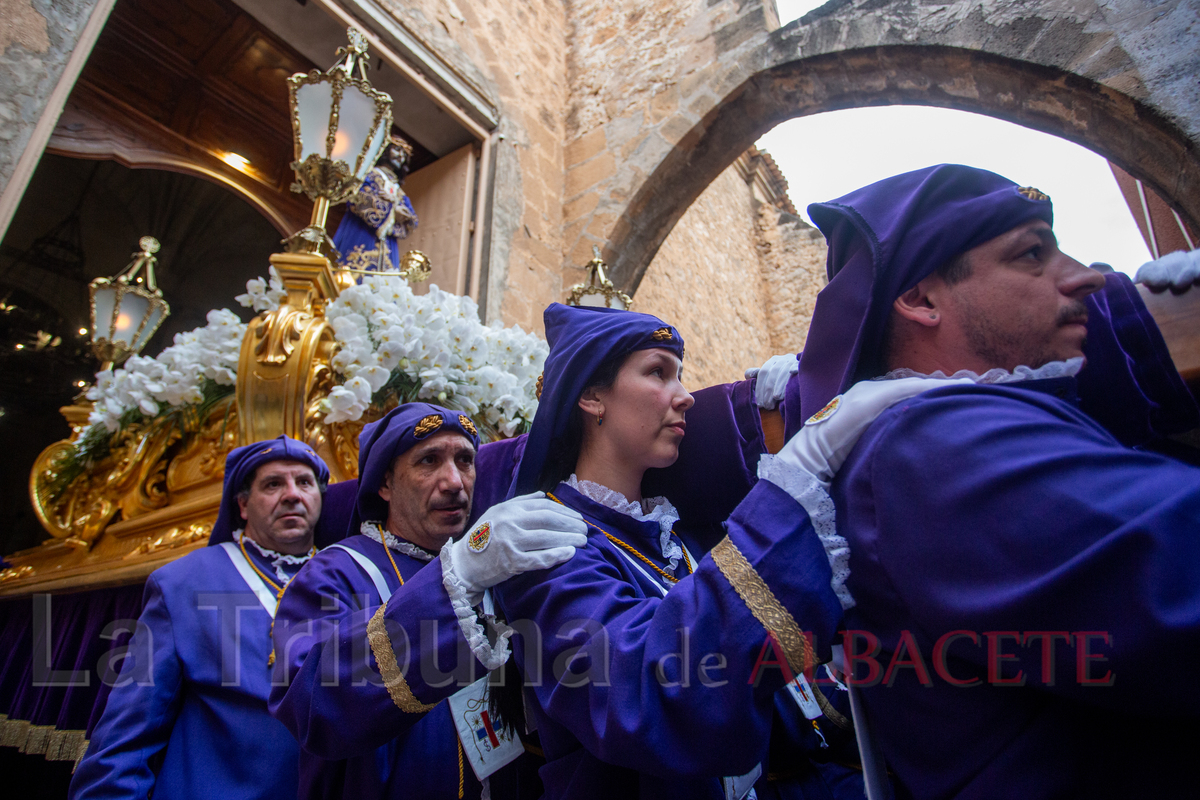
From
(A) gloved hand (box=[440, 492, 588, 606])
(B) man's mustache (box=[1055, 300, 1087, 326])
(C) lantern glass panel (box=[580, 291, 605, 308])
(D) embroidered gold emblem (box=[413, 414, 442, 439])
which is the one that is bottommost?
(A) gloved hand (box=[440, 492, 588, 606])

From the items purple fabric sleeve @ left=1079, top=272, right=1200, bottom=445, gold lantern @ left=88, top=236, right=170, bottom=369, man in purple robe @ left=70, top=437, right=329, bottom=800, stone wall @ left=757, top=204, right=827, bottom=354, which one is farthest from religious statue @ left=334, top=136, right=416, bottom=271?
stone wall @ left=757, top=204, right=827, bottom=354

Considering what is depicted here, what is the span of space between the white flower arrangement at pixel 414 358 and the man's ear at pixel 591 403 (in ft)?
2.91

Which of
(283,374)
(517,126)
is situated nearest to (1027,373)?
(283,374)

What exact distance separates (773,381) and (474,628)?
0.83 meters

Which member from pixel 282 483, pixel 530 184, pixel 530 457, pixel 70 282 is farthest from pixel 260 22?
pixel 70 282

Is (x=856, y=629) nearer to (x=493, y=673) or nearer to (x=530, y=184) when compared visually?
(x=493, y=673)

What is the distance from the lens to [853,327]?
1075 millimetres

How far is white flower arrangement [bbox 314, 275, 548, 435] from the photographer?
235cm

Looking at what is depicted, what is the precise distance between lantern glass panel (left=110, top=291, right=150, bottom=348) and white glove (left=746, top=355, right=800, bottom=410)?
4.92 metres

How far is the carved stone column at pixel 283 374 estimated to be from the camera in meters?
2.34

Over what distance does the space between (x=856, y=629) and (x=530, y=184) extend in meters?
5.09

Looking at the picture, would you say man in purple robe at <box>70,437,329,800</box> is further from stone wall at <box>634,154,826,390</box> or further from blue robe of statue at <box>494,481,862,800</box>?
stone wall at <box>634,154,826,390</box>

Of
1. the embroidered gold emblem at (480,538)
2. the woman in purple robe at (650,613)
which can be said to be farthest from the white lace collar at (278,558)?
the embroidered gold emblem at (480,538)

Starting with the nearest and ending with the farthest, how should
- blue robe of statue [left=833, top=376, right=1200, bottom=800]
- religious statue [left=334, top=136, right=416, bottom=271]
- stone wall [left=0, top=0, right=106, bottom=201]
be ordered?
blue robe of statue [left=833, top=376, right=1200, bottom=800], stone wall [left=0, top=0, right=106, bottom=201], religious statue [left=334, top=136, right=416, bottom=271]
